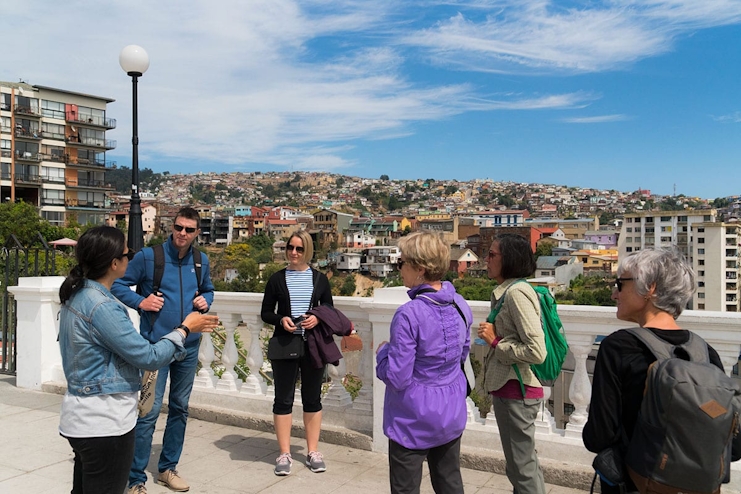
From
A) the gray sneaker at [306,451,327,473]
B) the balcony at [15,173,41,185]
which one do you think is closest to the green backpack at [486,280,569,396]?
the gray sneaker at [306,451,327,473]

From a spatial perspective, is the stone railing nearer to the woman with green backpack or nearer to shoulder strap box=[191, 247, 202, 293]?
the woman with green backpack

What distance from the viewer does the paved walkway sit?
3.76 metres

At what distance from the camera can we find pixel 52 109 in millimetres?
71875

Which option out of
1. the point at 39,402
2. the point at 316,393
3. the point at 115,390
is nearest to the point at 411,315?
the point at 115,390

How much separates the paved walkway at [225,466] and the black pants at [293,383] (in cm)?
43

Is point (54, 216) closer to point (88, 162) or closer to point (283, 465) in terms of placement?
point (88, 162)

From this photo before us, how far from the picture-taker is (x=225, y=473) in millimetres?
4027

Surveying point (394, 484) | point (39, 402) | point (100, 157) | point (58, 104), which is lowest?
point (39, 402)

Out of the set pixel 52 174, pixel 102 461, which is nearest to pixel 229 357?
pixel 102 461

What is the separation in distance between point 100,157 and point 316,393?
263 feet

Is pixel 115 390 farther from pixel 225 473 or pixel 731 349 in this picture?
pixel 731 349

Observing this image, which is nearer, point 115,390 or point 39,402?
point 115,390

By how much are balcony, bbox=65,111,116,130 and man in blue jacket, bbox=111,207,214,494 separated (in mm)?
78968

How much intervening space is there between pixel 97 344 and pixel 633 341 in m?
2.04
